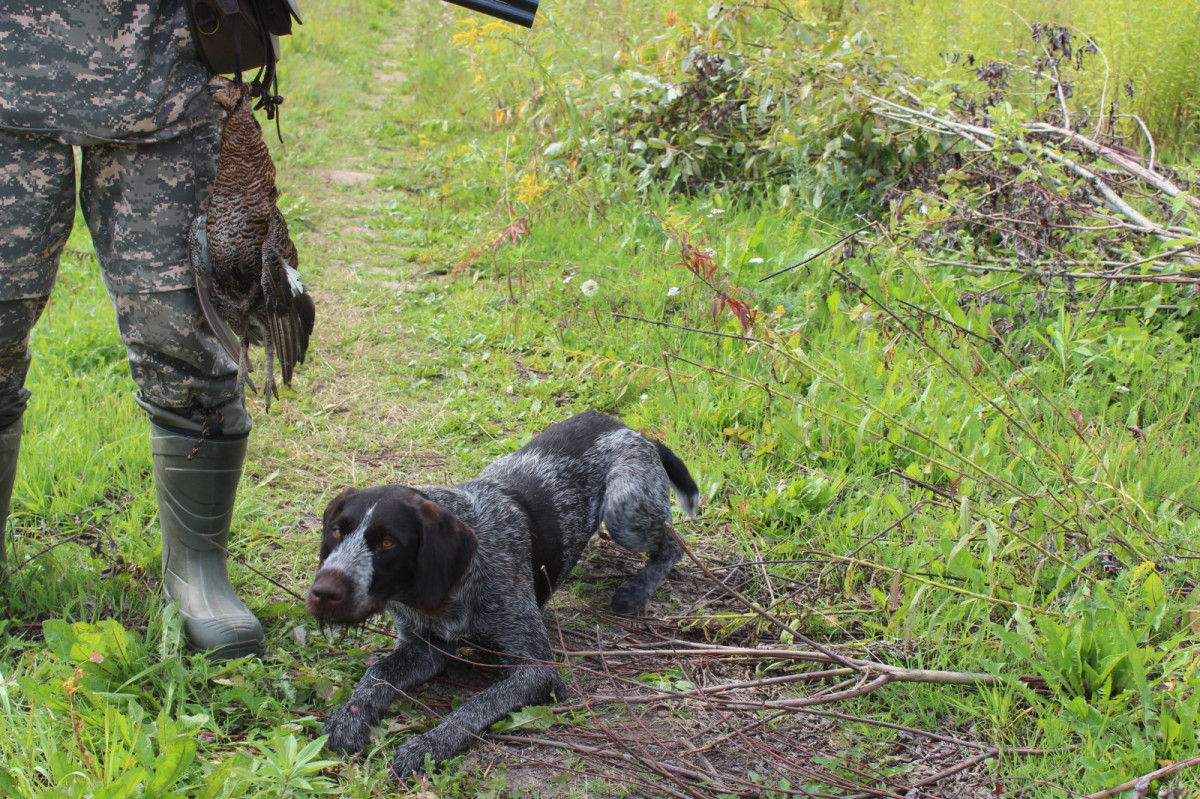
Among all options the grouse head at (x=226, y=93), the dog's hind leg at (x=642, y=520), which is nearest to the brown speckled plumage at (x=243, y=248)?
the grouse head at (x=226, y=93)

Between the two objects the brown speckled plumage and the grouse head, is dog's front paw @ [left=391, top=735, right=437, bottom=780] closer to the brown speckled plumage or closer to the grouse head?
the brown speckled plumage

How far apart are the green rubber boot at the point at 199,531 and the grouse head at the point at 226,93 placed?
1032 mm

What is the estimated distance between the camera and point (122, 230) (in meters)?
2.61

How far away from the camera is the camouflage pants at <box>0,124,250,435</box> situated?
8.21 feet

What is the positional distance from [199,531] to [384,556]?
2.57 feet

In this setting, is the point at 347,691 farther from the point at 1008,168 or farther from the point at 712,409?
the point at 1008,168

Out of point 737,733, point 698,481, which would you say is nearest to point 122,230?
point 737,733

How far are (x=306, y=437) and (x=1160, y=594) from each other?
340cm

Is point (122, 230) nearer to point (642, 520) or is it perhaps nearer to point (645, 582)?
point (642, 520)

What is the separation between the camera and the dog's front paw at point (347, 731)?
2.53 meters

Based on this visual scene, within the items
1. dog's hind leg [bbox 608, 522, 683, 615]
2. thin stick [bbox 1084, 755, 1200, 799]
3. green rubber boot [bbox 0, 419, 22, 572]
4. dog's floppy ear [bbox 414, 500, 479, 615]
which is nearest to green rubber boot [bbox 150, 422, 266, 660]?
green rubber boot [bbox 0, 419, 22, 572]

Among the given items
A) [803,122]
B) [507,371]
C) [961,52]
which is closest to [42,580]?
[507,371]

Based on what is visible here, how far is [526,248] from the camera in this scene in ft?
20.0

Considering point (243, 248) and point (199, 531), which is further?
point (199, 531)
